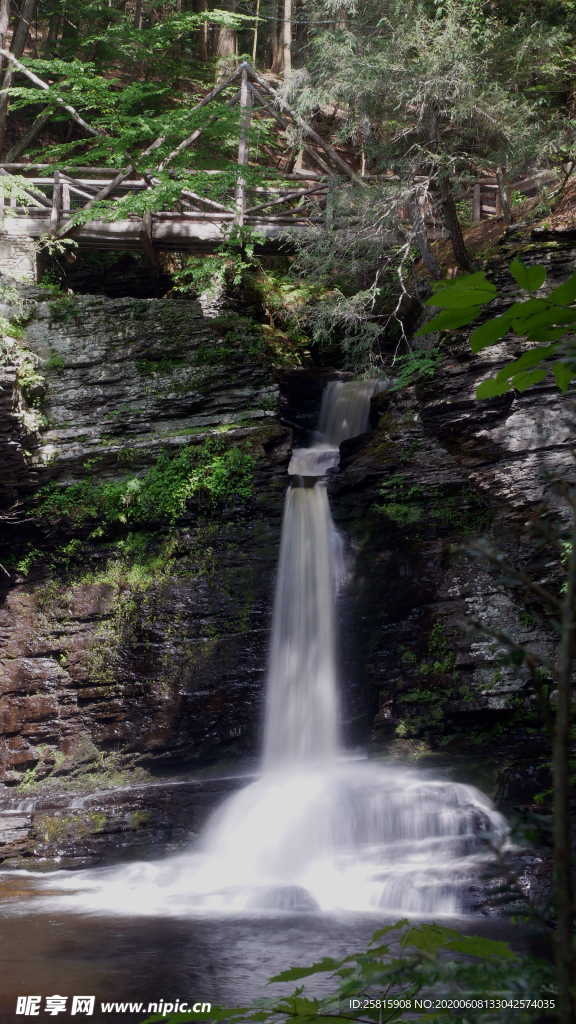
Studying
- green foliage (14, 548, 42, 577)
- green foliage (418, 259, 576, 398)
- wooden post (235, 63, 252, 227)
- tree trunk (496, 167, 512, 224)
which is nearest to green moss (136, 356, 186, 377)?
wooden post (235, 63, 252, 227)

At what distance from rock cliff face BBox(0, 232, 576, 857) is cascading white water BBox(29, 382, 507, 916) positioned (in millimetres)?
439

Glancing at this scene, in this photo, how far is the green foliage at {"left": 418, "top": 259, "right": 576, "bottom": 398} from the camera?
1195 millimetres

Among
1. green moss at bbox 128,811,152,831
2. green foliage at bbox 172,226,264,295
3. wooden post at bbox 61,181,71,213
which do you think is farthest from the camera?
wooden post at bbox 61,181,71,213

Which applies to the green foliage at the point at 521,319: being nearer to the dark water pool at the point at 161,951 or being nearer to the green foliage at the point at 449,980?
the green foliage at the point at 449,980

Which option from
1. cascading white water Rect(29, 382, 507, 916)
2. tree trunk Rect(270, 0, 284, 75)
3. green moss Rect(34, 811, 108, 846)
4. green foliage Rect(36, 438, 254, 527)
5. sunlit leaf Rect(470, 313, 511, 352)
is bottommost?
green moss Rect(34, 811, 108, 846)

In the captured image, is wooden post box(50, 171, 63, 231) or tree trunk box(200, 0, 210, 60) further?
tree trunk box(200, 0, 210, 60)

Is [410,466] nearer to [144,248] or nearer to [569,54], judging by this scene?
[144,248]

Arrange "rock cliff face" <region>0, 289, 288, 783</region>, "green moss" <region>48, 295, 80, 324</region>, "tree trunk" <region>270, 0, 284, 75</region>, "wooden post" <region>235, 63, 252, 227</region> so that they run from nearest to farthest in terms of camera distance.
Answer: "rock cliff face" <region>0, 289, 288, 783</region> < "green moss" <region>48, 295, 80, 324</region> < "wooden post" <region>235, 63, 252, 227</region> < "tree trunk" <region>270, 0, 284, 75</region>

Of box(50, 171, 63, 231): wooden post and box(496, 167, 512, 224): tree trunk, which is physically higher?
box(50, 171, 63, 231): wooden post

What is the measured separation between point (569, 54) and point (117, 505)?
37.1ft

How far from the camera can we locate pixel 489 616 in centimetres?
927

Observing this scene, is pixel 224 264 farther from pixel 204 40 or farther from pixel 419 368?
pixel 204 40

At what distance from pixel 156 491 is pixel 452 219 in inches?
242

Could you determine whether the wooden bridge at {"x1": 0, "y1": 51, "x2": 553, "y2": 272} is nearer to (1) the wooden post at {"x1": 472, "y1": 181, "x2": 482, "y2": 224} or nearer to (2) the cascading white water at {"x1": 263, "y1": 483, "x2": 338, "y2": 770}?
(1) the wooden post at {"x1": 472, "y1": 181, "x2": 482, "y2": 224}
